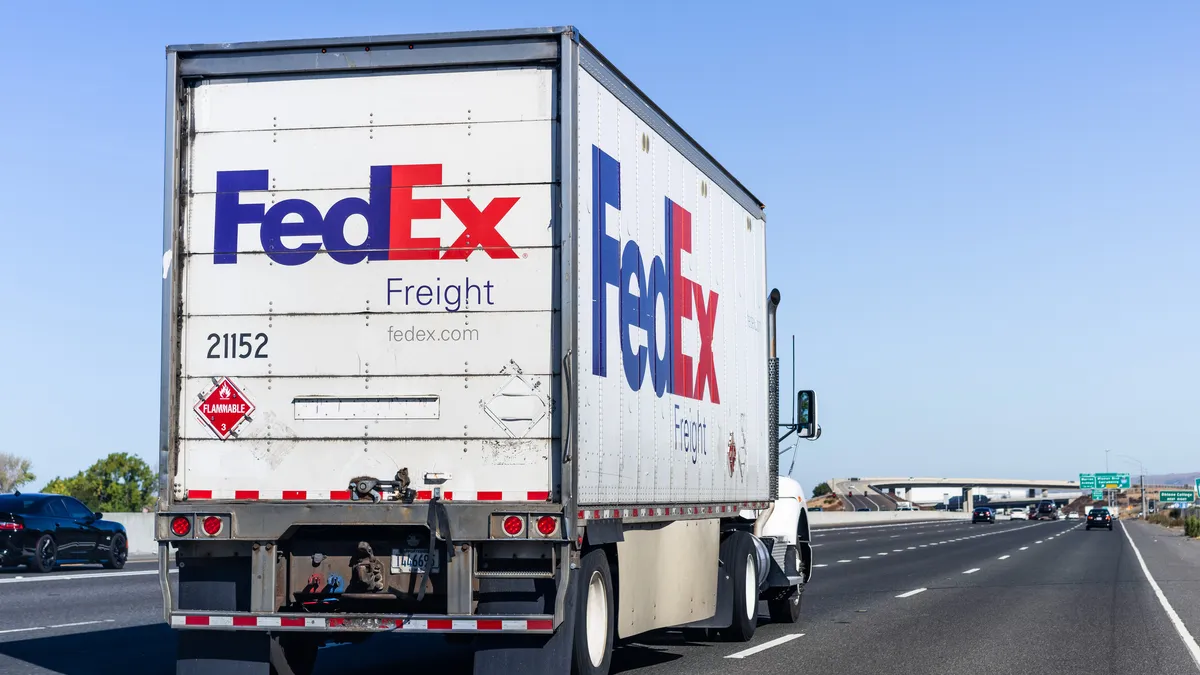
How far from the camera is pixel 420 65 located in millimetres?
9617

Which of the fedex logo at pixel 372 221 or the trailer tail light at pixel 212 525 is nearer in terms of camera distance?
the trailer tail light at pixel 212 525

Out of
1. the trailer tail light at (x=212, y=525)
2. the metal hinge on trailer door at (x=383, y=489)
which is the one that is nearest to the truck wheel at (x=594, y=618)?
the metal hinge on trailer door at (x=383, y=489)

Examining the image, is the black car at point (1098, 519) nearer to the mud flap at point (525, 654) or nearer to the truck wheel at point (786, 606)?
the truck wheel at point (786, 606)

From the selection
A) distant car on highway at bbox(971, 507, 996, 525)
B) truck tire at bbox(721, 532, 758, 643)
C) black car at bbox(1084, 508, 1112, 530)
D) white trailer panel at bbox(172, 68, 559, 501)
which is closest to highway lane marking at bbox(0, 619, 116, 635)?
white trailer panel at bbox(172, 68, 559, 501)

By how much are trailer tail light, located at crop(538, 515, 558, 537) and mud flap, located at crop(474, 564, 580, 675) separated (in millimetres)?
456

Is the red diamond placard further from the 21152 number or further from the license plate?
the license plate

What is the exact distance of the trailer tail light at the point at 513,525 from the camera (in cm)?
902

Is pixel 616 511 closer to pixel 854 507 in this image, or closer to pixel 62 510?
pixel 62 510

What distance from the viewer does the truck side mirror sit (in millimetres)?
16984

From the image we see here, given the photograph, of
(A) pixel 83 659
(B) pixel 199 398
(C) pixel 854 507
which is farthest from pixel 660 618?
(C) pixel 854 507

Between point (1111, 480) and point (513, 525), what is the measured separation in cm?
15131

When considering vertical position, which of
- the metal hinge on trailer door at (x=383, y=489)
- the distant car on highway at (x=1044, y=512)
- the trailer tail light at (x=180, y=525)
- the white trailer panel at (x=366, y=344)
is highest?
the white trailer panel at (x=366, y=344)

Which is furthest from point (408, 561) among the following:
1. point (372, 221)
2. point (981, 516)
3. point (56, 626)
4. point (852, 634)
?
point (981, 516)

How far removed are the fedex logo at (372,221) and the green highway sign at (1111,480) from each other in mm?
149868
